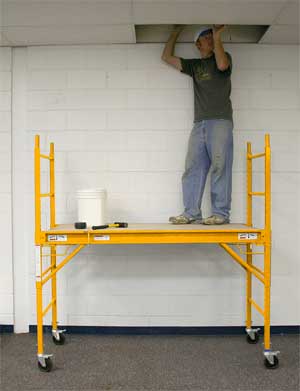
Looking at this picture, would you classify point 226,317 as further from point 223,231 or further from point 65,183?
point 65,183

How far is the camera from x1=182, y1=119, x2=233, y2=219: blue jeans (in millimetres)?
3014

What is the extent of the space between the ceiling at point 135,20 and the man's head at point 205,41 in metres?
0.09

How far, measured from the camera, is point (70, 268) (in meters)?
3.32

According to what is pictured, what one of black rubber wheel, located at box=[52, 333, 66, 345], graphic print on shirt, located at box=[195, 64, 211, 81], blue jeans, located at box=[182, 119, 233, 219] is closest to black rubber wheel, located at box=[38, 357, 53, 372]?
black rubber wheel, located at box=[52, 333, 66, 345]

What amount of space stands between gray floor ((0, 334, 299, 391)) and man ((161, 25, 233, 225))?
1017mm

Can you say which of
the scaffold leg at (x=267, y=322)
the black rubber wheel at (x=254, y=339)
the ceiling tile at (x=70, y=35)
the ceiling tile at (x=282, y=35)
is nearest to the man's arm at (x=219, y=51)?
the ceiling tile at (x=282, y=35)

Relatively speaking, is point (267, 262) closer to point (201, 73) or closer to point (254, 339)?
point (254, 339)

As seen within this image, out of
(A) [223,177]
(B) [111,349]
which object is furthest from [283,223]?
(B) [111,349]

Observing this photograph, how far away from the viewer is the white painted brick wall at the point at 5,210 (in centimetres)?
332

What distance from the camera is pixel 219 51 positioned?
9.60 feet

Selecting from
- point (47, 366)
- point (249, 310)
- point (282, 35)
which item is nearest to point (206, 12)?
point (282, 35)

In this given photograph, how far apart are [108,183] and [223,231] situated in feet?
3.81

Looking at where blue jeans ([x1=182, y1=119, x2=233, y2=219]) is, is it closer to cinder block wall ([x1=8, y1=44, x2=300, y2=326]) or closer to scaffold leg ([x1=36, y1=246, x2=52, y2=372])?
cinder block wall ([x1=8, y1=44, x2=300, y2=326])

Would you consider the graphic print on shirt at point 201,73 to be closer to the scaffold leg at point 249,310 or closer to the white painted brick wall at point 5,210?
the scaffold leg at point 249,310
